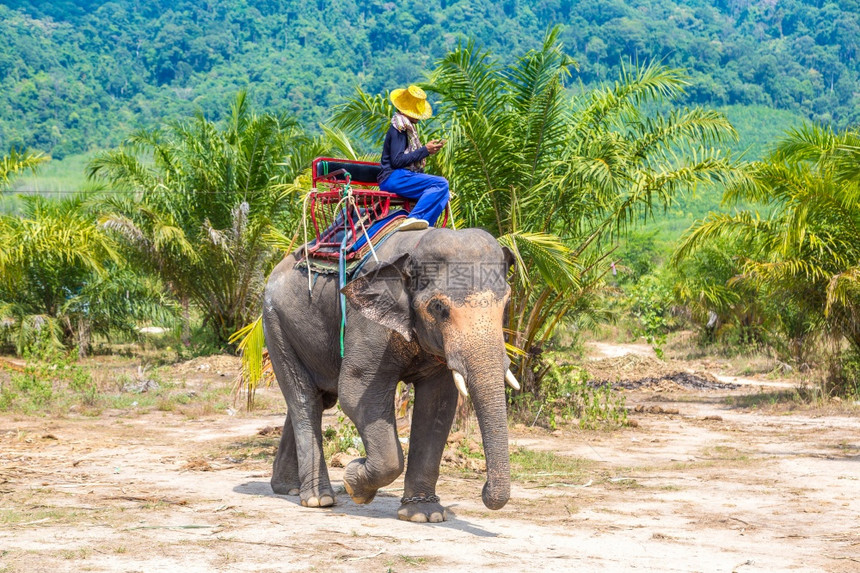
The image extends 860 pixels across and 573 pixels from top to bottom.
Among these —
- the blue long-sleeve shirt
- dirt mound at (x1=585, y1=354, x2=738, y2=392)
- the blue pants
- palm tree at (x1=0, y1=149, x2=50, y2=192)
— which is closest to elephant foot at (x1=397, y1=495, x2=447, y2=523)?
the blue pants

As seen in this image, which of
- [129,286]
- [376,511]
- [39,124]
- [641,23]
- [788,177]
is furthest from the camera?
[641,23]

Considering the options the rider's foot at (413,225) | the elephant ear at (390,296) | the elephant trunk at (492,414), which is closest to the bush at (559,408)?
the rider's foot at (413,225)

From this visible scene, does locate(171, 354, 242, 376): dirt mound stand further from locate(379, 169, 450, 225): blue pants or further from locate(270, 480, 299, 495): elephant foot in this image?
locate(379, 169, 450, 225): blue pants

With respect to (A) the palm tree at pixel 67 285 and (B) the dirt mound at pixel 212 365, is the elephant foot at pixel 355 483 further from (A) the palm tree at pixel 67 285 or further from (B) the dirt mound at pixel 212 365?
(A) the palm tree at pixel 67 285

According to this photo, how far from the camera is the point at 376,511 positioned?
8.14 meters

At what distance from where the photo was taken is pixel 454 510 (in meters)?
8.25

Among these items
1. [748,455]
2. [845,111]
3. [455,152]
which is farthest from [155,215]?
[845,111]

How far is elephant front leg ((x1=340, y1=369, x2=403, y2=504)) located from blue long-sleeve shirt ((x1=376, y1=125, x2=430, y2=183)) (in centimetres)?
188

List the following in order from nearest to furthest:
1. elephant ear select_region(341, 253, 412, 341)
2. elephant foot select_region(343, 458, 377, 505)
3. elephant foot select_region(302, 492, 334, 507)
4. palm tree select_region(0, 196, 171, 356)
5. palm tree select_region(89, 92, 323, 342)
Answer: elephant ear select_region(341, 253, 412, 341) < elephant foot select_region(343, 458, 377, 505) < elephant foot select_region(302, 492, 334, 507) < palm tree select_region(0, 196, 171, 356) < palm tree select_region(89, 92, 323, 342)

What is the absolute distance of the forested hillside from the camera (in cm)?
10200

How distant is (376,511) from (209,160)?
54.6 ft

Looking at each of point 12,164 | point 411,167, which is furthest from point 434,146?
point 12,164

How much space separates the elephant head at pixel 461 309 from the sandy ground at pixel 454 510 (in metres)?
0.81

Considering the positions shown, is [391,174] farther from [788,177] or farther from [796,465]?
[788,177]
